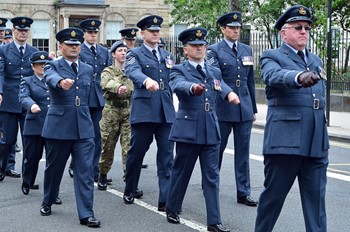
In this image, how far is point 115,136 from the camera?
11016mm

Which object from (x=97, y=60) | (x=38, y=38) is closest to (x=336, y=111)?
(x=97, y=60)

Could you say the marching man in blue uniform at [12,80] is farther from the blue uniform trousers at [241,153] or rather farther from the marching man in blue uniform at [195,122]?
the marching man in blue uniform at [195,122]

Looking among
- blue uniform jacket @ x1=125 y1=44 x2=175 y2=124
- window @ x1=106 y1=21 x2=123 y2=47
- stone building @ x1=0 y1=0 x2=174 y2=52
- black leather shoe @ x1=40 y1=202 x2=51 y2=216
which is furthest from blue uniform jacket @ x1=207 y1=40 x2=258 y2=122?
window @ x1=106 y1=21 x2=123 y2=47

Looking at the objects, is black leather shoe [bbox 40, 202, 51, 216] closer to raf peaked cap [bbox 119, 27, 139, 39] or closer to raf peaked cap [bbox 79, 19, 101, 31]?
raf peaked cap [bbox 79, 19, 101, 31]

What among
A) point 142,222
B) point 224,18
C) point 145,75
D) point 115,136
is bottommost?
point 142,222

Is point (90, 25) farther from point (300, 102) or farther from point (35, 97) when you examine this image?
point (300, 102)

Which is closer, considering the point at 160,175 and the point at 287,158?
the point at 287,158

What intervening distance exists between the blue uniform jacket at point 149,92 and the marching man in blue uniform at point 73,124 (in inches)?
28.5

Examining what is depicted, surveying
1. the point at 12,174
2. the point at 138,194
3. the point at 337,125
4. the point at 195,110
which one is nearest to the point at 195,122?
the point at 195,110

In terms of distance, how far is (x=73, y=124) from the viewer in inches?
339

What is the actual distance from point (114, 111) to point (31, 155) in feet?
4.25

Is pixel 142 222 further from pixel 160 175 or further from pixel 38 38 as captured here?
pixel 38 38

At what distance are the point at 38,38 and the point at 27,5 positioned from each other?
230cm

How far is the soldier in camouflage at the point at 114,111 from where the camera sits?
421 inches
